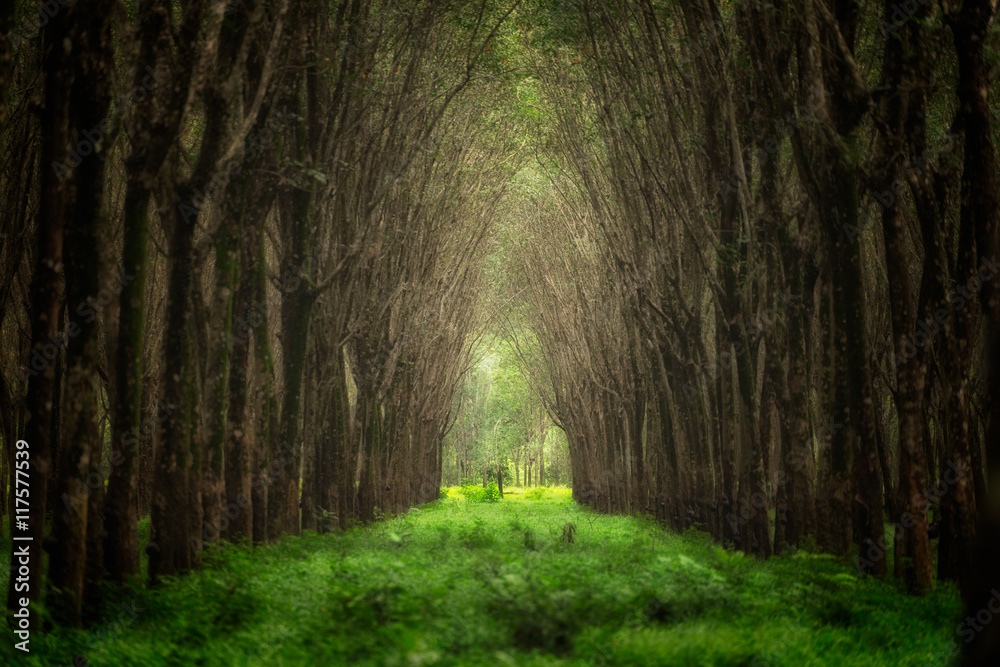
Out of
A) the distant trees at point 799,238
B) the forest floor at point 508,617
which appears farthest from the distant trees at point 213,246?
the distant trees at point 799,238

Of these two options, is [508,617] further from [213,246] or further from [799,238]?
[799,238]

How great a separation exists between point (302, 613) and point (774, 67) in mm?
8362

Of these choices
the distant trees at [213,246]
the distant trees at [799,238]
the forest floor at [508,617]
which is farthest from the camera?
the distant trees at [799,238]

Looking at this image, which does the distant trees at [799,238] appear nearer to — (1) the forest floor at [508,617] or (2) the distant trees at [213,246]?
(1) the forest floor at [508,617]

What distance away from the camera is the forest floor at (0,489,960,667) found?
5219mm

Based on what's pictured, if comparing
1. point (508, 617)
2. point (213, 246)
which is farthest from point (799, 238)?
point (213, 246)

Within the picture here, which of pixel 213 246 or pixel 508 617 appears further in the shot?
pixel 213 246

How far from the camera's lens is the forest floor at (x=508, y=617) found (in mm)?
5219

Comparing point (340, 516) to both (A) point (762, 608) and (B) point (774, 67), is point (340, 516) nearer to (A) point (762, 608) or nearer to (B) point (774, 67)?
(A) point (762, 608)

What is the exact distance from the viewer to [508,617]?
576cm

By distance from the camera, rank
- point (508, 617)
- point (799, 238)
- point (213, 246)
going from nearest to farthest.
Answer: point (508, 617)
point (213, 246)
point (799, 238)

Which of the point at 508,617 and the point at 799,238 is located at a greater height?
the point at 799,238

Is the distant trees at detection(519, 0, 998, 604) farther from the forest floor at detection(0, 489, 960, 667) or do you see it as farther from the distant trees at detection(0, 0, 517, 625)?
the distant trees at detection(0, 0, 517, 625)

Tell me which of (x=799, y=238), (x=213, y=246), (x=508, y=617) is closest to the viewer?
(x=508, y=617)
